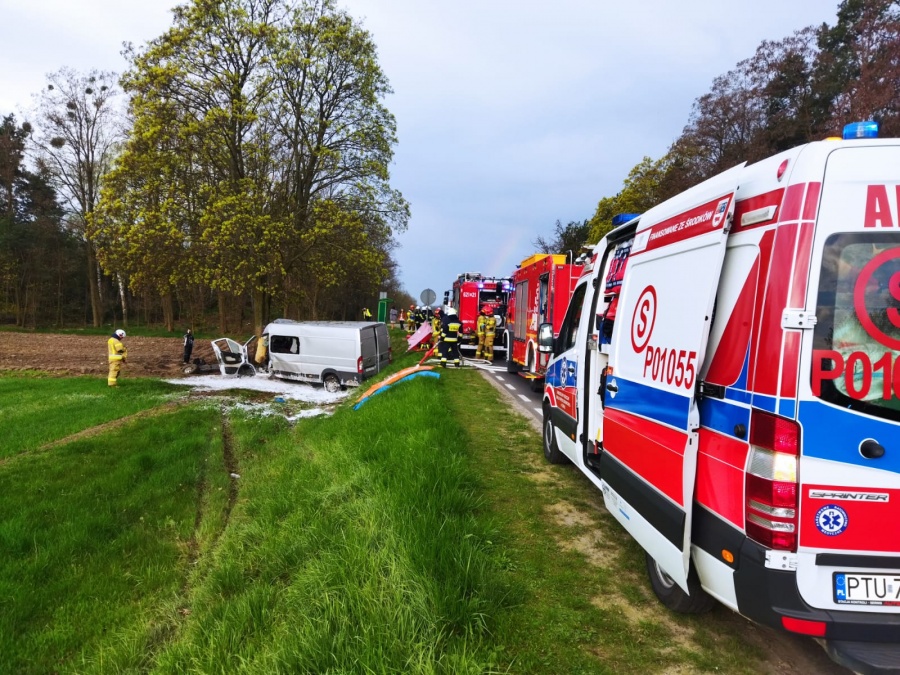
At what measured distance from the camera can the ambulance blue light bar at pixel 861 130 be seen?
2.41m

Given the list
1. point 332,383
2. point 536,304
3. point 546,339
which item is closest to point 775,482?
point 546,339

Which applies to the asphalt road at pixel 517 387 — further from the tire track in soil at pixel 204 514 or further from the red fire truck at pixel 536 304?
the tire track in soil at pixel 204 514

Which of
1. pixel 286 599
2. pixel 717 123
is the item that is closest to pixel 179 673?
pixel 286 599

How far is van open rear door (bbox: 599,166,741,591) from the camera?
2.66 meters

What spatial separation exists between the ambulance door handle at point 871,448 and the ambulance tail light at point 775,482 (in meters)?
0.25

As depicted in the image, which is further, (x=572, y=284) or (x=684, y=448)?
(x=572, y=284)

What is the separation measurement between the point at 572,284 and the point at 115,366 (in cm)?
1408

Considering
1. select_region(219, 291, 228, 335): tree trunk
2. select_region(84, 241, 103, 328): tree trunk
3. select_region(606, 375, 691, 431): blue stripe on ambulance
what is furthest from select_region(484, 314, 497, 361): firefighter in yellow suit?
select_region(84, 241, 103, 328): tree trunk

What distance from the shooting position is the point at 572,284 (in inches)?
429

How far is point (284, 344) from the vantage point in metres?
17.1

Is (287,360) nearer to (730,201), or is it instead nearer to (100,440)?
(100,440)

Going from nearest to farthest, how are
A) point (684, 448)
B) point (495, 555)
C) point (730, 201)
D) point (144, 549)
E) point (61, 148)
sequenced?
point (730, 201) → point (684, 448) → point (495, 555) → point (144, 549) → point (61, 148)

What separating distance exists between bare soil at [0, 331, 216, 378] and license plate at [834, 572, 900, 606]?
20.7 m

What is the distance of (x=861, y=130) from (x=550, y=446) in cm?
469
